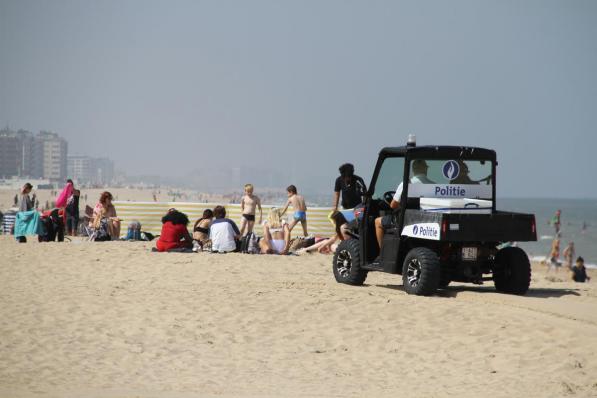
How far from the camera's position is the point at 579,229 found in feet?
428

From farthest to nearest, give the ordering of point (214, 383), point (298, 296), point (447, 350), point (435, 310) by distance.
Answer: point (298, 296) → point (435, 310) → point (447, 350) → point (214, 383)

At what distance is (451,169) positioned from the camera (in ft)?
45.5

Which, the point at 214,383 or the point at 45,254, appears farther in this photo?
the point at 45,254

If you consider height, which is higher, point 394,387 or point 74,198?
point 74,198

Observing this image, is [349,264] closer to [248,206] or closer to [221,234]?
[221,234]

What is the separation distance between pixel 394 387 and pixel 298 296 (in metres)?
4.35

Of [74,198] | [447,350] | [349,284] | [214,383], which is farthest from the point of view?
[74,198]

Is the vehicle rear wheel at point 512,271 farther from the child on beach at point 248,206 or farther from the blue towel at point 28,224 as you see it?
the blue towel at point 28,224

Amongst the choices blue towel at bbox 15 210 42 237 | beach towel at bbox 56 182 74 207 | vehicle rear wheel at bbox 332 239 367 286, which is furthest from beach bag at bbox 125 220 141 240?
vehicle rear wheel at bbox 332 239 367 286

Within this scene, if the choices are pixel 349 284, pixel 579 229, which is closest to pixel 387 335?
pixel 349 284

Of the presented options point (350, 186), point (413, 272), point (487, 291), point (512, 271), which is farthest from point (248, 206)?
point (512, 271)

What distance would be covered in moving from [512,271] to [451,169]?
1615 mm

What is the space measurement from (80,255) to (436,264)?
29.1ft

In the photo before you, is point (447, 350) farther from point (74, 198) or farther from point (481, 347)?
point (74, 198)
